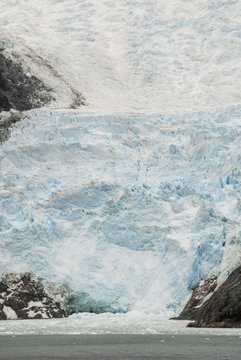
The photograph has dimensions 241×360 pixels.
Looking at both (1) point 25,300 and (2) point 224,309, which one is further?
(1) point 25,300

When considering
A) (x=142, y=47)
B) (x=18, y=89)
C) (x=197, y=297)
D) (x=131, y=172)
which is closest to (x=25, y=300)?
(x=197, y=297)

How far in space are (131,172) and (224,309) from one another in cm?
1741

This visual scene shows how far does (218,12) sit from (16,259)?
38000 mm

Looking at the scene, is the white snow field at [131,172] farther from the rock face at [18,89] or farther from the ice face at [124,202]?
the rock face at [18,89]

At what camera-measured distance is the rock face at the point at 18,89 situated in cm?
5488

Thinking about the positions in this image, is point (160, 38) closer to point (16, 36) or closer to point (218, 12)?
point (218, 12)

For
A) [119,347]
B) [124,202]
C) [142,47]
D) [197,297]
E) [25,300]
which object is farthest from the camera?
[142,47]

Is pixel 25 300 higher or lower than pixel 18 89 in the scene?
lower

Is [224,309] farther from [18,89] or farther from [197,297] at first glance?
[18,89]

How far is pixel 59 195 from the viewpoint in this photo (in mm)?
44562

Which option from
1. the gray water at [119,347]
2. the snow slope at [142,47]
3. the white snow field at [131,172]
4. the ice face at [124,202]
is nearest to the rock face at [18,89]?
the white snow field at [131,172]

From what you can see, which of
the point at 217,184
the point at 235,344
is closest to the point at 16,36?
the point at 217,184

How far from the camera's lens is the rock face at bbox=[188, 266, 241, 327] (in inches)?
1216

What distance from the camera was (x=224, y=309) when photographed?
31.5 metres
